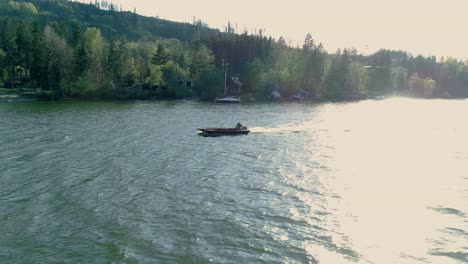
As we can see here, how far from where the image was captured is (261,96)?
17300 centimetres

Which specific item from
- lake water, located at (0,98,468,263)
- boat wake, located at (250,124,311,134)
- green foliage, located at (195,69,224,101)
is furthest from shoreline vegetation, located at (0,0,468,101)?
lake water, located at (0,98,468,263)

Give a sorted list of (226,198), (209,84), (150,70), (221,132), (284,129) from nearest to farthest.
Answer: (226,198) → (221,132) → (284,129) → (209,84) → (150,70)

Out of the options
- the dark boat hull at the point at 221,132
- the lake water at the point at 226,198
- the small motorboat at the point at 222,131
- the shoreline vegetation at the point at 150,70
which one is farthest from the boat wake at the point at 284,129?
the shoreline vegetation at the point at 150,70

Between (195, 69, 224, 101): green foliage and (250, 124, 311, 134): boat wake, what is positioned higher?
(195, 69, 224, 101): green foliage

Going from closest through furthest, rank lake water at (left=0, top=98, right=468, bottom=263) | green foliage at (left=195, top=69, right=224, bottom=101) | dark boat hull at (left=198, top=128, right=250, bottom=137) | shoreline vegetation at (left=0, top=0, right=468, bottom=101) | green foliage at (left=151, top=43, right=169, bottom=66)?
lake water at (left=0, top=98, right=468, bottom=263)
dark boat hull at (left=198, top=128, right=250, bottom=137)
shoreline vegetation at (left=0, top=0, right=468, bottom=101)
green foliage at (left=195, top=69, right=224, bottom=101)
green foliage at (left=151, top=43, right=169, bottom=66)

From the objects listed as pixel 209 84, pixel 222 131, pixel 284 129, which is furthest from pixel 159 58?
pixel 222 131

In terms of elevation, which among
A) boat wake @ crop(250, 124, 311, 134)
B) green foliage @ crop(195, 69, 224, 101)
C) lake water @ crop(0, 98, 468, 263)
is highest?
green foliage @ crop(195, 69, 224, 101)

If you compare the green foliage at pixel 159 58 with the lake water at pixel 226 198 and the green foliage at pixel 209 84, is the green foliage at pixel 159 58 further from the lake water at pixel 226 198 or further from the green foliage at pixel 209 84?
the lake water at pixel 226 198

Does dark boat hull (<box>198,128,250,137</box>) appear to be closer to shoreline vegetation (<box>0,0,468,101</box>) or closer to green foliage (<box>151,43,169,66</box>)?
shoreline vegetation (<box>0,0,468,101</box>)

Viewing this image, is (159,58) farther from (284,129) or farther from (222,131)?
(222,131)

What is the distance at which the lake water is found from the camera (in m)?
26.1

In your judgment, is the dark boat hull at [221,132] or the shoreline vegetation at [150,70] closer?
the dark boat hull at [221,132]

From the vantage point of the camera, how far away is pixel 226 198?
36.8 metres

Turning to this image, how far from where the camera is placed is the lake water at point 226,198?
2612 cm
